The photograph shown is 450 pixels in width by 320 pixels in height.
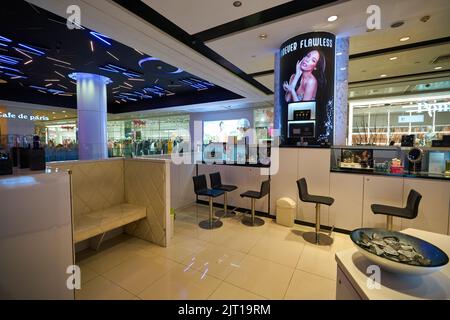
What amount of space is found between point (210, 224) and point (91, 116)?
4.93 metres

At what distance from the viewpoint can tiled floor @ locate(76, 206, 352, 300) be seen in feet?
6.90

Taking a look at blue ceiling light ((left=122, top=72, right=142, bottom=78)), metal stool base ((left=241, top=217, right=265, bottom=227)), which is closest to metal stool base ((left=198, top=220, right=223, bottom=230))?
metal stool base ((left=241, top=217, right=265, bottom=227))

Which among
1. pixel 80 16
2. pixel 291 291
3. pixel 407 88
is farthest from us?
pixel 407 88

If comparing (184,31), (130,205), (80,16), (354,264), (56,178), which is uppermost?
(184,31)

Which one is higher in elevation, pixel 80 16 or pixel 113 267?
pixel 80 16

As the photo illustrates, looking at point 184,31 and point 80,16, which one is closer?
point 80,16

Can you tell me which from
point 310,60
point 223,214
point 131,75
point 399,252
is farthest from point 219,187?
point 131,75

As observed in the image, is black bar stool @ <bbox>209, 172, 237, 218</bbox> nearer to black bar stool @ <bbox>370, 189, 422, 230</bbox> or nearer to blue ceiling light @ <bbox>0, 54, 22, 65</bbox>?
black bar stool @ <bbox>370, 189, 422, 230</bbox>

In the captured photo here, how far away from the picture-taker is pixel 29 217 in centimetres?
148

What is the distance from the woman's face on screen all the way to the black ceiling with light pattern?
12.2 feet

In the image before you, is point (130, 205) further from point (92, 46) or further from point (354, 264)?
point (92, 46)

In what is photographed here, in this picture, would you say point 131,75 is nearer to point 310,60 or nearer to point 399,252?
point 310,60

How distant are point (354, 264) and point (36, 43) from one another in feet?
21.3
